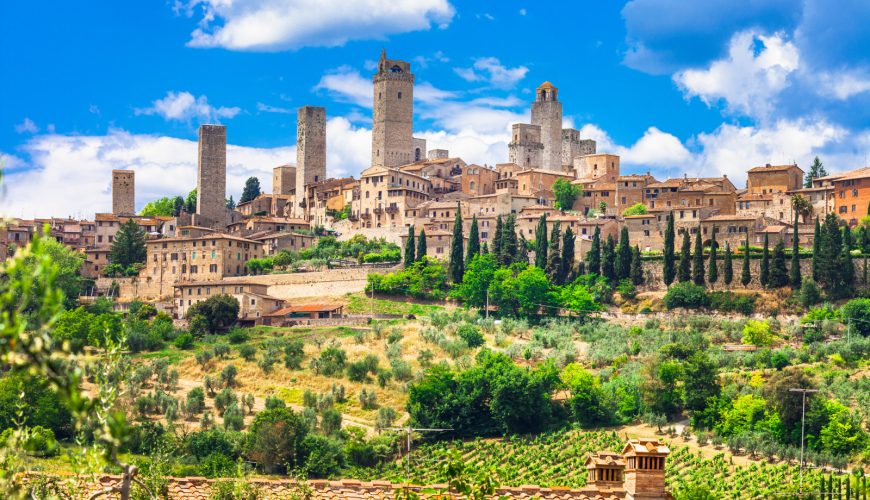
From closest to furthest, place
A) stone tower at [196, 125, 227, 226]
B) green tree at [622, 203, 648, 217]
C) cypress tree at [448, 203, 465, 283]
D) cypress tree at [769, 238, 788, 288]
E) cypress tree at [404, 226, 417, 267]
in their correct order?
1. cypress tree at [769, 238, 788, 288]
2. cypress tree at [448, 203, 465, 283]
3. cypress tree at [404, 226, 417, 267]
4. green tree at [622, 203, 648, 217]
5. stone tower at [196, 125, 227, 226]

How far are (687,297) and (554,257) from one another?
11112 millimetres

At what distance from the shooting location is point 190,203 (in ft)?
386

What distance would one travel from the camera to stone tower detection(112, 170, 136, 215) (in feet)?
378

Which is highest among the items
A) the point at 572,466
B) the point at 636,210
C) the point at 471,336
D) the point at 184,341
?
the point at 636,210

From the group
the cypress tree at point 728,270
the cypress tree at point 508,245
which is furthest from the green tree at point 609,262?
the cypress tree at point 728,270

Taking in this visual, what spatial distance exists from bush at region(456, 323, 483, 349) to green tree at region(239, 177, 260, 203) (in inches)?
2304

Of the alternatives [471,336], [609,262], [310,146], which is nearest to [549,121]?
[310,146]

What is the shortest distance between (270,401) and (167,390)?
7316mm

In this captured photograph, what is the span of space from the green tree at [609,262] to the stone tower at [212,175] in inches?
1740

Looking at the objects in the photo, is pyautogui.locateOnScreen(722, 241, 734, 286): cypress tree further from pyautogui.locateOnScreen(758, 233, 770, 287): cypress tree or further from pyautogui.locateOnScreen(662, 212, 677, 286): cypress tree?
pyautogui.locateOnScreen(662, 212, 677, 286): cypress tree

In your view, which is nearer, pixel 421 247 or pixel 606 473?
pixel 606 473

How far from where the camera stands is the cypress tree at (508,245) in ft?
272

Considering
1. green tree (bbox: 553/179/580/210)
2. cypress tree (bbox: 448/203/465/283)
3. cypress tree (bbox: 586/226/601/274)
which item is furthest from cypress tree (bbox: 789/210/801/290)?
green tree (bbox: 553/179/580/210)

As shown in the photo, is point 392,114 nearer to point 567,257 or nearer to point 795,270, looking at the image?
point 567,257
